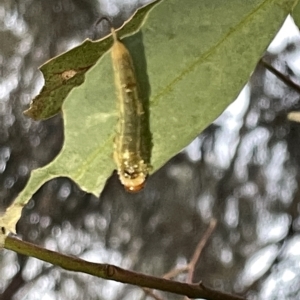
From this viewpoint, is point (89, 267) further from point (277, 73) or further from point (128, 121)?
point (277, 73)

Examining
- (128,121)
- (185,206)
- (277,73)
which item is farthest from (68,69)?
(185,206)

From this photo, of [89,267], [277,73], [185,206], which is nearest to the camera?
[89,267]

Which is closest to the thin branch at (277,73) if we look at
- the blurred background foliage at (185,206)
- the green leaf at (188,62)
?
the green leaf at (188,62)

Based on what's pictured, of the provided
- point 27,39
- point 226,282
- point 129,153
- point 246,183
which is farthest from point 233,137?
point 129,153

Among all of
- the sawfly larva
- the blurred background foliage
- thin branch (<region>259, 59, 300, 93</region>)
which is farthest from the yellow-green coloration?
the blurred background foliage

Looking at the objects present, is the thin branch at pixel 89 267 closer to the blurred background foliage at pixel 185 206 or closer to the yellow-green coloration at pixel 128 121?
the yellow-green coloration at pixel 128 121

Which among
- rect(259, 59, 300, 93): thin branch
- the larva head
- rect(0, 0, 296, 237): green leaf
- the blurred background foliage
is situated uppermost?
rect(0, 0, 296, 237): green leaf

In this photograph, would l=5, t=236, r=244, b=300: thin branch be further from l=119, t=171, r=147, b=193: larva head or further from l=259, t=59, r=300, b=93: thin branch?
l=259, t=59, r=300, b=93: thin branch

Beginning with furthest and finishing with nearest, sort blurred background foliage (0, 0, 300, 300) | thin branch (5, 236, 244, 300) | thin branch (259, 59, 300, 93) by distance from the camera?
1. blurred background foliage (0, 0, 300, 300)
2. thin branch (259, 59, 300, 93)
3. thin branch (5, 236, 244, 300)
